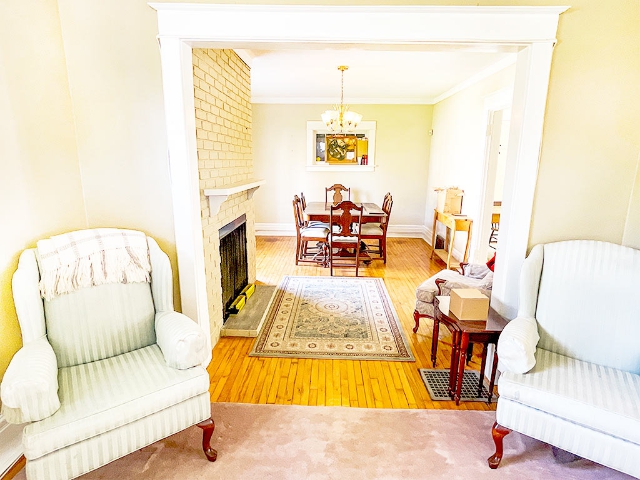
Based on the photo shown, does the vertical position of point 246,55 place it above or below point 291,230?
above

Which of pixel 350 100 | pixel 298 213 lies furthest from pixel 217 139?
pixel 350 100

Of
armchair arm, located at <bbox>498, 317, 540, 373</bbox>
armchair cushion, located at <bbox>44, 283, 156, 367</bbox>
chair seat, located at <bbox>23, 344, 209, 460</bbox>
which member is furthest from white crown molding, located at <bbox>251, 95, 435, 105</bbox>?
chair seat, located at <bbox>23, 344, 209, 460</bbox>

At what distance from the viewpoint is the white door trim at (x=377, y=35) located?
186cm

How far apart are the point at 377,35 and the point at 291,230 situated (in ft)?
16.0

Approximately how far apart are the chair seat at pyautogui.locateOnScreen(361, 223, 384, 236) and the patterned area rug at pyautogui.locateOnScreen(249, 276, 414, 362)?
74 centimetres

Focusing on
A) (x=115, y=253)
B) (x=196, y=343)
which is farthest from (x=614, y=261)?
(x=115, y=253)

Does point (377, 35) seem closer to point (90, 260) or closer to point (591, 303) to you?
point (591, 303)

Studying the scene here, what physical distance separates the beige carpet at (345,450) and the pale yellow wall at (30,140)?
93cm

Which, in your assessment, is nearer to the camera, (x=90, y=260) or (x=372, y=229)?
(x=90, y=260)

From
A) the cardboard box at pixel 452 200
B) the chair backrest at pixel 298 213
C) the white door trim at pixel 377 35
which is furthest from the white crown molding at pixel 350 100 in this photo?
the white door trim at pixel 377 35

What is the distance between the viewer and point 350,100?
6090 millimetres

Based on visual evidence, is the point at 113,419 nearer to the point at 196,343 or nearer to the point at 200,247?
the point at 196,343

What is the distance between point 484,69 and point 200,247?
12.0 feet

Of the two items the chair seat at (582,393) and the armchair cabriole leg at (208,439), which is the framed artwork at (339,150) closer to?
the chair seat at (582,393)
